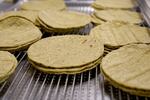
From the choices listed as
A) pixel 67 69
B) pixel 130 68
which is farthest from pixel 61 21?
pixel 130 68

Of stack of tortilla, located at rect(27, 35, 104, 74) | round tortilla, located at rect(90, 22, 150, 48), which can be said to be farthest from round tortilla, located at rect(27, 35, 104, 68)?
round tortilla, located at rect(90, 22, 150, 48)

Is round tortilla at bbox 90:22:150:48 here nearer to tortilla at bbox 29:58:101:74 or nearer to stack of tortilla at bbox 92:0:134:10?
tortilla at bbox 29:58:101:74

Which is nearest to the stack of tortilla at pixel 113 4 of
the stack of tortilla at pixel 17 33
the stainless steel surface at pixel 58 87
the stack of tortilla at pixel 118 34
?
the stack of tortilla at pixel 118 34

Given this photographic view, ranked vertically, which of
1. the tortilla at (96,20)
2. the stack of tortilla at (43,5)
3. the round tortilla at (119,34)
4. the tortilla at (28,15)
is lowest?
the stack of tortilla at (43,5)

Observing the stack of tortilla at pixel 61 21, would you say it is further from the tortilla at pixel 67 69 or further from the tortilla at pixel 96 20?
the tortilla at pixel 67 69

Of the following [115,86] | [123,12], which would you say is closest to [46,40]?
[115,86]

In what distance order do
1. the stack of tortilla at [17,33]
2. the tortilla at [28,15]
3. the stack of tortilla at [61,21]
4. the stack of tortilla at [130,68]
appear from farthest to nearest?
the tortilla at [28,15] → the stack of tortilla at [61,21] → the stack of tortilla at [17,33] → the stack of tortilla at [130,68]
